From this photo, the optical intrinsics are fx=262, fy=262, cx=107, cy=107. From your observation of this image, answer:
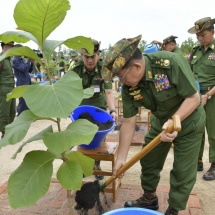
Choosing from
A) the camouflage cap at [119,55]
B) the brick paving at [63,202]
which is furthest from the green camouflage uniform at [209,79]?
the camouflage cap at [119,55]

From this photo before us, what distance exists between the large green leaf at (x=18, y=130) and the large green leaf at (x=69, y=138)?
12 centimetres

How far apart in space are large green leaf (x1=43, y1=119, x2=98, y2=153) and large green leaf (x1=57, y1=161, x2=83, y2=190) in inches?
9.7

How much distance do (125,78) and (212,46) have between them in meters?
2.05

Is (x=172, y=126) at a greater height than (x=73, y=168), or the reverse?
(x=172, y=126)

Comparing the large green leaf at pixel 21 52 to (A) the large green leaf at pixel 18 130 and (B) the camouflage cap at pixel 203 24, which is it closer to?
(A) the large green leaf at pixel 18 130

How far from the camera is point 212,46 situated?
3.51 m

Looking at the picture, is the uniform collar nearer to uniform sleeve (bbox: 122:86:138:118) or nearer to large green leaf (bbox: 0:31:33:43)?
uniform sleeve (bbox: 122:86:138:118)

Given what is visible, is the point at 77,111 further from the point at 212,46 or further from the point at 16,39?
the point at 212,46

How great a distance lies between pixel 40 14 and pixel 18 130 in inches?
24.3

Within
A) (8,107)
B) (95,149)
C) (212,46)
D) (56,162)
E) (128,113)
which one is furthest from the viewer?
(8,107)

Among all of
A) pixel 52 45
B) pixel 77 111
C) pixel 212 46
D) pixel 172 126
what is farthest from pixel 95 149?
Result: pixel 212 46

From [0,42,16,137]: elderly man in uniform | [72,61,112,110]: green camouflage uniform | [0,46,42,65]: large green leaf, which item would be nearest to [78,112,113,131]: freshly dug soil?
[72,61,112,110]: green camouflage uniform

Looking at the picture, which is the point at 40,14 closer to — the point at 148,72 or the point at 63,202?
the point at 148,72

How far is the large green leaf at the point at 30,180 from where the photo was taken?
1.42 meters
